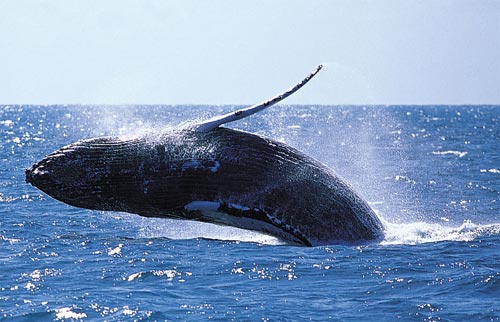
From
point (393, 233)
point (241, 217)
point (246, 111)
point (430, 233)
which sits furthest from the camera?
point (430, 233)

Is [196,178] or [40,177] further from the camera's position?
[196,178]

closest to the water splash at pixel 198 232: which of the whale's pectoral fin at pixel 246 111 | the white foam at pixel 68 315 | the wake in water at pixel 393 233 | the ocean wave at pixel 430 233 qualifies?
the wake in water at pixel 393 233

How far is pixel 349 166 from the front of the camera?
112 ft

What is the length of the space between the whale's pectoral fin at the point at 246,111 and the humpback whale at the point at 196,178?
21 mm

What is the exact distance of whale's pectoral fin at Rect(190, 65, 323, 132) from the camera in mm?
11102

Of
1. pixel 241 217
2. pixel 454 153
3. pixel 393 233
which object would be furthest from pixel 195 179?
pixel 454 153

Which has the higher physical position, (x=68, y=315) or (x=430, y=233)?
(x=430, y=233)

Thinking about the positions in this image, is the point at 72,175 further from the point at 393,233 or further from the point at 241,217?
the point at 393,233

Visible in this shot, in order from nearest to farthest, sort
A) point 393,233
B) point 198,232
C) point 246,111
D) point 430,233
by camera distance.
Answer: point 246,111, point 393,233, point 430,233, point 198,232

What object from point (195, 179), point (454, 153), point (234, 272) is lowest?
point (234, 272)

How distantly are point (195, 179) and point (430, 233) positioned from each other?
4.96 m

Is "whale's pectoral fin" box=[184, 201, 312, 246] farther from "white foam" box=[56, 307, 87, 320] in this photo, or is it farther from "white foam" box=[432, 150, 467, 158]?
"white foam" box=[432, 150, 467, 158]

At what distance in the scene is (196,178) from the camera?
1173 centimetres

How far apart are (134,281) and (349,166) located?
23.4 metres
